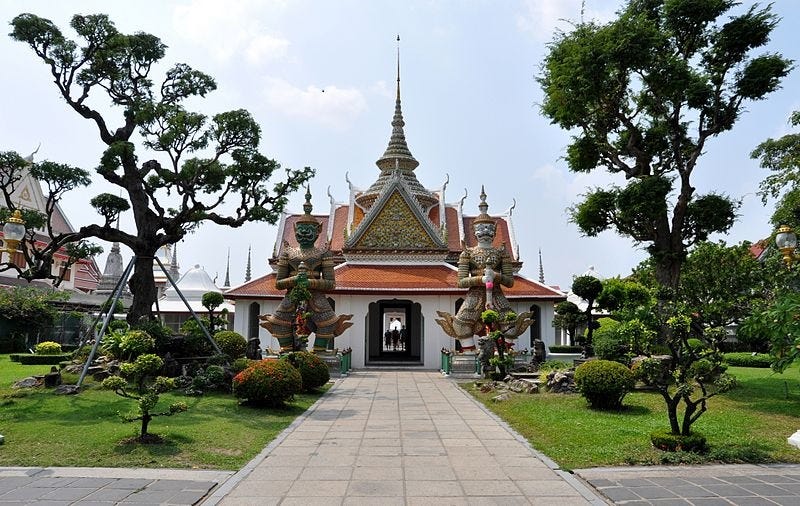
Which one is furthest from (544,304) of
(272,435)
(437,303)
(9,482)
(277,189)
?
(9,482)

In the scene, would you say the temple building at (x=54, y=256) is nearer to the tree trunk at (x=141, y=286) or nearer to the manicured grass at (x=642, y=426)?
the tree trunk at (x=141, y=286)

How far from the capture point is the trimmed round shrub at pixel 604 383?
32.7 feet

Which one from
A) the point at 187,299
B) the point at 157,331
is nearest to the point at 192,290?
the point at 187,299

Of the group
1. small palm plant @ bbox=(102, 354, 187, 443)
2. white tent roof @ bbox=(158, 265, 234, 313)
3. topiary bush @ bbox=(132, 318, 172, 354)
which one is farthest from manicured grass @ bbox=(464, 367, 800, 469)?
white tent roof @ bbox=(158, 265, 234, 313)

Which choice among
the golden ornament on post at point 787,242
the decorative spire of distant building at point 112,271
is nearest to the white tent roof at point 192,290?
the decorative spire of distant building at point 112,271

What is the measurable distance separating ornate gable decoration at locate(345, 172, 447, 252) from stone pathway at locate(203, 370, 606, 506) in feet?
41.6

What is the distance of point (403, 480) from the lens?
5.73 metres

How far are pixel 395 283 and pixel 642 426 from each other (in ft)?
42.4

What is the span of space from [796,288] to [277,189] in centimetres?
1142

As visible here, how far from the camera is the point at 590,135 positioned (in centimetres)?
1524

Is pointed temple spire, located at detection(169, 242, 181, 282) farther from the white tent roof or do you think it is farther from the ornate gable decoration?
the ornate gable decoration

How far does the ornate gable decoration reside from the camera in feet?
75.0

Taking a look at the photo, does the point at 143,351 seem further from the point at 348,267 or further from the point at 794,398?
the point at 348,267

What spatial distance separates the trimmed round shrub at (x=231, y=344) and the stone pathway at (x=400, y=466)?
5.16 metres
